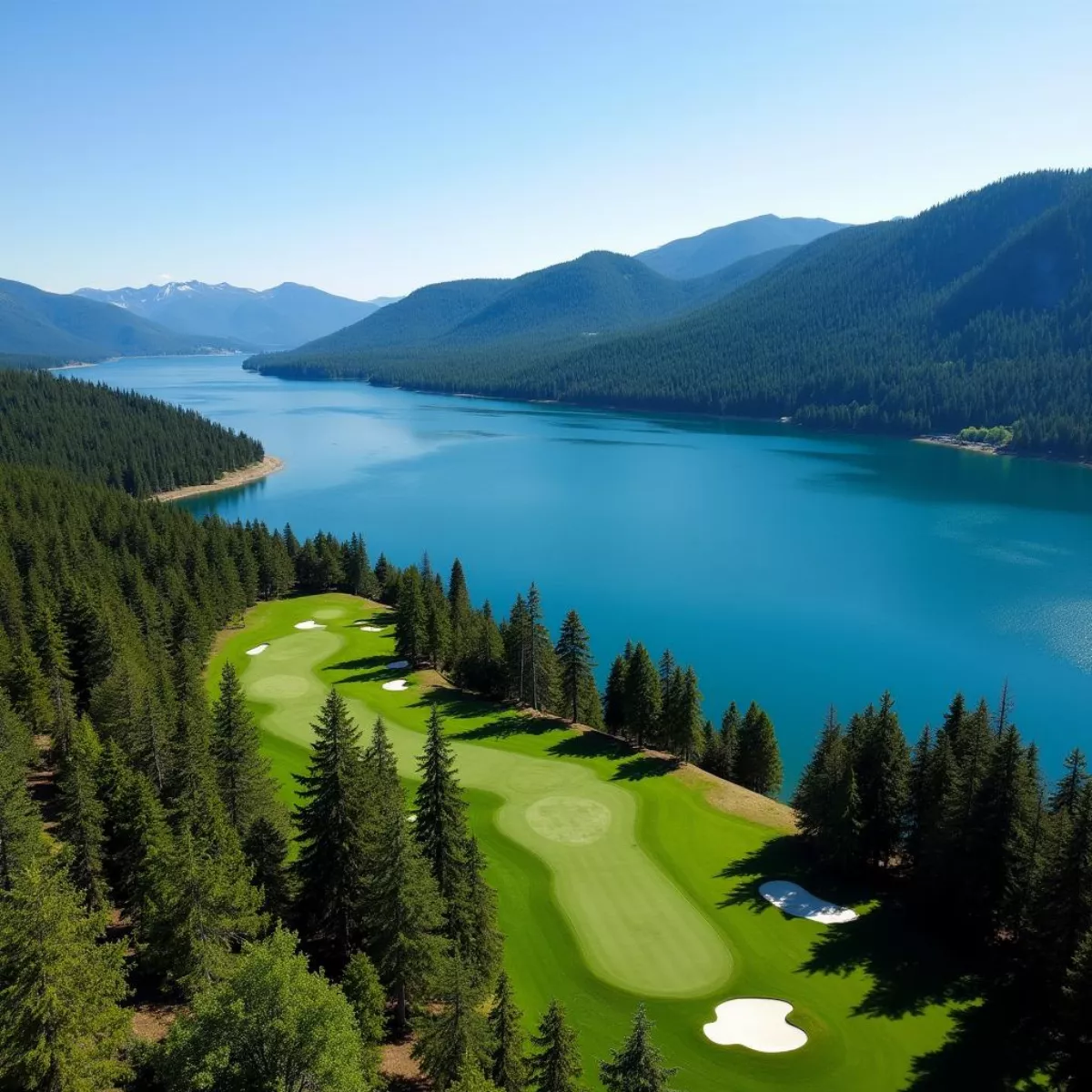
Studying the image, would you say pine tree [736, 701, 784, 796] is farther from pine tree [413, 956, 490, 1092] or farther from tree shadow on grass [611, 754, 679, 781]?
pine tree [413, 956, 490, 1092]

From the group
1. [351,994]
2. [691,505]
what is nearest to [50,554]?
[351,994]

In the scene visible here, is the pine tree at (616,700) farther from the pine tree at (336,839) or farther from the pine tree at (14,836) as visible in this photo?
the pine tree at (14,836)

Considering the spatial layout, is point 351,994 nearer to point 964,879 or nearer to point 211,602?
point 964,879

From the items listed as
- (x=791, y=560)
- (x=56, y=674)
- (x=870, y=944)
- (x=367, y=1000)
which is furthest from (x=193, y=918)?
(x=791, y=560)

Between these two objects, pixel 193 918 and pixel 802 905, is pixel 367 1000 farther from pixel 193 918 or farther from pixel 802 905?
pixel 802 905

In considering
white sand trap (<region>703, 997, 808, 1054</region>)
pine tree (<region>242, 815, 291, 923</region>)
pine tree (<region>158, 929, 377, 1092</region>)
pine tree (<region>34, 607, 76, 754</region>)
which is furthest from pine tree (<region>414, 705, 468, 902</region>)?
pine tree (<region>34, 607, 76, 754</region>)

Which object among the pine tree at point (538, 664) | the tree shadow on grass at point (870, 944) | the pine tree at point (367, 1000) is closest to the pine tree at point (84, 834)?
the pine tree at point (367, 1000)

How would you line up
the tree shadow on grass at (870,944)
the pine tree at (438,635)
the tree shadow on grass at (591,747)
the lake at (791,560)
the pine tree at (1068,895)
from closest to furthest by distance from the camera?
the pine tree at (1068,895) → the tree shadow on grass at (870,944) → the tree shadow on grass at (591,747) → the pine tree at (438,635) → the lake at (791,560)
